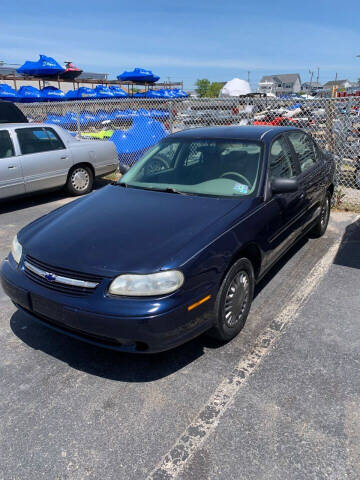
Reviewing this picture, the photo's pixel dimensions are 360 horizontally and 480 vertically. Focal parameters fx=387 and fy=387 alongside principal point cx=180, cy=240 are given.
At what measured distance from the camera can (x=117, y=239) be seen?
274 centimetres

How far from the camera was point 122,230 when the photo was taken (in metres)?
2.87

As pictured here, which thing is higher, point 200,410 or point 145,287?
point 145,287

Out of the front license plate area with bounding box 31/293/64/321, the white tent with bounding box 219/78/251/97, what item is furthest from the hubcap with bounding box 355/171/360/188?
the white tent with bounding box 219/78/251/97

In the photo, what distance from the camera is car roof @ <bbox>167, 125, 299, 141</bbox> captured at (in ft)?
12.3

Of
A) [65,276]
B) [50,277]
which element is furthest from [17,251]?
[65,276]

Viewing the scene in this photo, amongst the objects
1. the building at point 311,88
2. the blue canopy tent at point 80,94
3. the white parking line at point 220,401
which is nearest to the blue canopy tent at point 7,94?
the blue canopy tent at point 80,94

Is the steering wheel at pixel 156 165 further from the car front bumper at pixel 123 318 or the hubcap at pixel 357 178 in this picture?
the hubcap at pixel 357 178

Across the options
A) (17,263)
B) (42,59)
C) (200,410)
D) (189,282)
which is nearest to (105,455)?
(200,410)

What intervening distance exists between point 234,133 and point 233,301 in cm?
181

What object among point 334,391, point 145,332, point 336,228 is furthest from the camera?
point 336,228

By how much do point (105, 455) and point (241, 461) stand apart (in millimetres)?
734

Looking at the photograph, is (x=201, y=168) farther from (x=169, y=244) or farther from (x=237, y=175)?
(x=169, y=244)

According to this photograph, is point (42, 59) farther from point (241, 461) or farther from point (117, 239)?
point (241, 461)

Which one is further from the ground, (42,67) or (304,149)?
(42,67)
